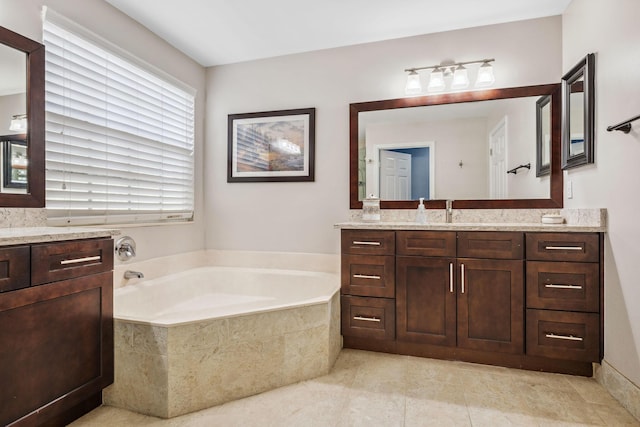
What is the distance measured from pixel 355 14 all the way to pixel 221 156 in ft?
5.64

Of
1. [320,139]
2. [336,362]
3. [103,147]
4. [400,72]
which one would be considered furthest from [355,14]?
[336,362]

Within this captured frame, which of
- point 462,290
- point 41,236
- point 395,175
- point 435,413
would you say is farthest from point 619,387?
point 41,236

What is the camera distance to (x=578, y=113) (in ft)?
7.36

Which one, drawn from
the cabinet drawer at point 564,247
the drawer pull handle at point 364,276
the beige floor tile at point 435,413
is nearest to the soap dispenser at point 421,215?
the drawer pull handle at point 364,276

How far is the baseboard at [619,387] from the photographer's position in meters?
1.67

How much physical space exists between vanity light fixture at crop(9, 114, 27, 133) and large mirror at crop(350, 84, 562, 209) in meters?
2.14

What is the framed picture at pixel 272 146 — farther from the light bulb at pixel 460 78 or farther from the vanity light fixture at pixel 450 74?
the light bulb at pixel 460 78

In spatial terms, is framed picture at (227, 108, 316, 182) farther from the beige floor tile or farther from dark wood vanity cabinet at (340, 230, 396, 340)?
the beige floor tile

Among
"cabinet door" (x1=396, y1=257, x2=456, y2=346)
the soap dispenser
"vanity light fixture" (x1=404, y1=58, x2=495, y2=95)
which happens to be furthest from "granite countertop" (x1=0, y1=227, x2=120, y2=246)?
"vanity light fixture" (x1=404, y1=58, x2=495, y2=95)

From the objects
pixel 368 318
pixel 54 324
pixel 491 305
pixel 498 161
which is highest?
pixel 498 161

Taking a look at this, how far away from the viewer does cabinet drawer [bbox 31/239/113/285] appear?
4.59 ft

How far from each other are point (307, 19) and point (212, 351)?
2.33 meters

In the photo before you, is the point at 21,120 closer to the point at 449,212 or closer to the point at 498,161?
the point at 449,212

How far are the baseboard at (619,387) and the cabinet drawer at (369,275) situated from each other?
1233 millimetres
